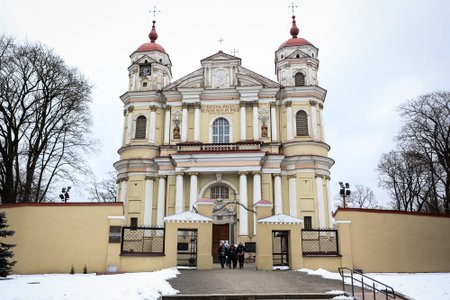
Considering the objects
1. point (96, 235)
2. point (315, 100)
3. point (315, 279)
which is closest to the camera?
point (315, 279)

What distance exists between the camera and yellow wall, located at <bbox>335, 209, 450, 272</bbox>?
743 inches

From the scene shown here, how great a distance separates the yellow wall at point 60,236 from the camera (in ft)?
59.3

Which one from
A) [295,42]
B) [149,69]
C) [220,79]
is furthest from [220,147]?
[295,42]

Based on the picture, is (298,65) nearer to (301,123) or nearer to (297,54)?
(297,54)

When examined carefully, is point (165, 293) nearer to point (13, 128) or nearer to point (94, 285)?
point (94, 285)

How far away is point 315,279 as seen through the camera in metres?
14.4

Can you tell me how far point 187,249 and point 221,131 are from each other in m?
12.4

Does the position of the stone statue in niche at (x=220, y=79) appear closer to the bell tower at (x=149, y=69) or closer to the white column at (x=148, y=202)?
the bell tower at (x=149, y=69)

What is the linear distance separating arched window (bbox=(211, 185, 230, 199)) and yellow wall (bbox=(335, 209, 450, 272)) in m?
11.5

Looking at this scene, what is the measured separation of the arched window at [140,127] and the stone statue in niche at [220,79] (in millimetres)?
6035

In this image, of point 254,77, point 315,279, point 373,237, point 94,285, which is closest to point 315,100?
point 254,77

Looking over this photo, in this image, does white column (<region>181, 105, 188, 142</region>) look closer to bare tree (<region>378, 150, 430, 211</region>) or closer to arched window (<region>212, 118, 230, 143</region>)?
arched window (<region>212, 118, 230, 143</region>)

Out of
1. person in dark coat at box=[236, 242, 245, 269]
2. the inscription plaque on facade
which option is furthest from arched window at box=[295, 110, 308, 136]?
person in dark coat at box=[236, 242, 245, 269]

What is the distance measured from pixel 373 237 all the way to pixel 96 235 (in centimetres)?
1224
